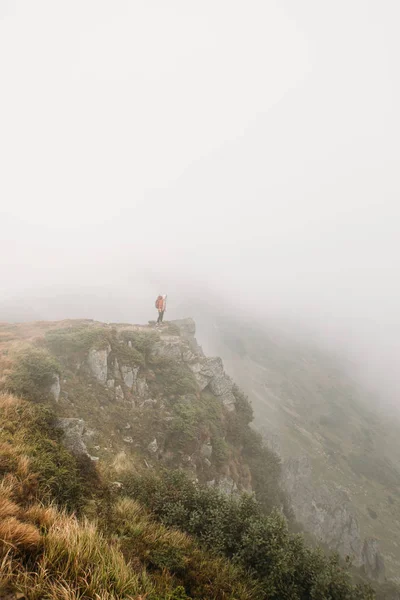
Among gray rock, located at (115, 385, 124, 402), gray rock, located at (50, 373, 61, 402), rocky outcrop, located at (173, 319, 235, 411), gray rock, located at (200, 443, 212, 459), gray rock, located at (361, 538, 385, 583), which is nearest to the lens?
gray rock, located at (50, 373, 61, 402)

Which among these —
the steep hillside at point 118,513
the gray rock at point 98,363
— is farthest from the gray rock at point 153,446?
the gray rock at point 98,363

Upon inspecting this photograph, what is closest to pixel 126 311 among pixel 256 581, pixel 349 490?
pixel 349 490

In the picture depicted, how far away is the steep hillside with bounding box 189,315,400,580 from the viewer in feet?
189

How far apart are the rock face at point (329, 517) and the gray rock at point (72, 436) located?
51729mm

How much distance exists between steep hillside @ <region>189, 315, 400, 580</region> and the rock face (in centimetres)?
19

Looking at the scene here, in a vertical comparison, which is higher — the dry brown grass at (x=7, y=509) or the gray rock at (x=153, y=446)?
the dry brown grass at (x=7, y=509)

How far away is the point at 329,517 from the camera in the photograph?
5778 centimetres

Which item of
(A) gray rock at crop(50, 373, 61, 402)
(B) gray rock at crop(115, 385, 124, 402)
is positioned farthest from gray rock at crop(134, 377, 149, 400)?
(A) gray rock at crop(50, 373, 61, 402)

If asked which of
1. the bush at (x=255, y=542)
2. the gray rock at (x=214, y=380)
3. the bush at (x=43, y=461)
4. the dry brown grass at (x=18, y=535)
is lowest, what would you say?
the gray rock at (x=214, y=380)

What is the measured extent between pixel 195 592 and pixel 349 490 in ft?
330

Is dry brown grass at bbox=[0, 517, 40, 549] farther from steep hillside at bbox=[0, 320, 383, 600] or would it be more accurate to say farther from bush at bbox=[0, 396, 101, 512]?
bush at bbox=[0, 396, 101, 512]

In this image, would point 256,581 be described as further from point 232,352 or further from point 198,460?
point 232,352

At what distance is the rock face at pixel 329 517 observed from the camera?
164ft

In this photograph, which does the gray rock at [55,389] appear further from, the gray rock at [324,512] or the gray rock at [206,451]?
the gray rock at [324,512]
